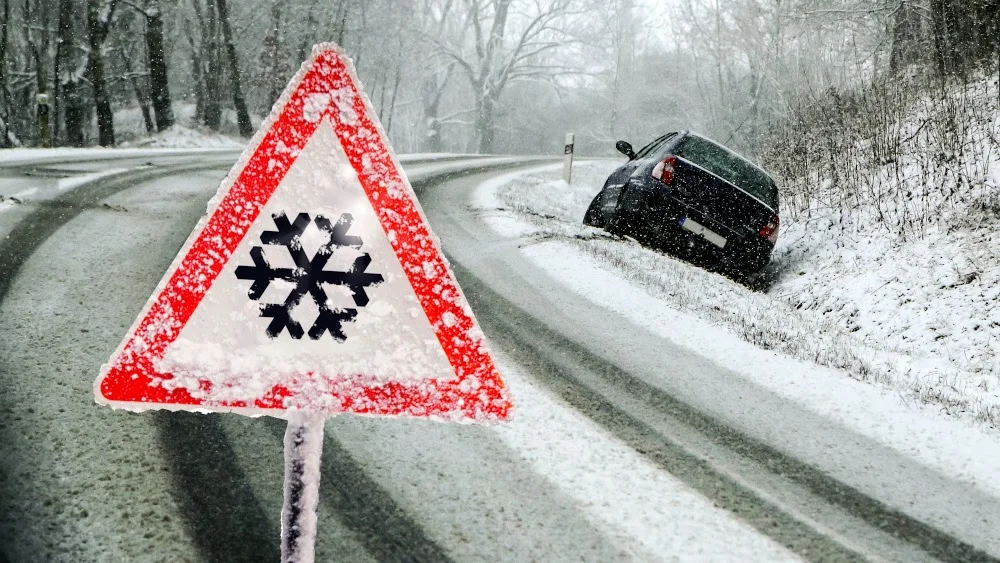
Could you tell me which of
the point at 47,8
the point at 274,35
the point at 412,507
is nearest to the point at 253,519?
the point at 412,507

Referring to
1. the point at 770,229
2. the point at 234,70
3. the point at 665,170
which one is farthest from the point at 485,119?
the point at 770,229

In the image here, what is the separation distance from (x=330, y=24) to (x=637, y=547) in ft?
96.2

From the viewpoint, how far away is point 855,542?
6.58 ft

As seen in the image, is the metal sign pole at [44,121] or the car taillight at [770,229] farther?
the metal sign pole at [44,121]

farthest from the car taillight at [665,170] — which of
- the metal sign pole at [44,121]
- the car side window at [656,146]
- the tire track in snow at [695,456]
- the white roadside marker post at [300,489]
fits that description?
the metal sign pole at [44,121]

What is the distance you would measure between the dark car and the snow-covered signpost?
5.50m

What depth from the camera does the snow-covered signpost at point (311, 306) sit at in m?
1.45

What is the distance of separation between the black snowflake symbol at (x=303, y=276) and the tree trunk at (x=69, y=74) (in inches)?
808

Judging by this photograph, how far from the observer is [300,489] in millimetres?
1415

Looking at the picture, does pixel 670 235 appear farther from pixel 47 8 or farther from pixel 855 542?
pixel 47 8

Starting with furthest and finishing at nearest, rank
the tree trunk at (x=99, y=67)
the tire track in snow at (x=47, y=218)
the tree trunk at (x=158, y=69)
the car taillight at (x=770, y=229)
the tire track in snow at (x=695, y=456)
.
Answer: the tree trunk at (x=158, y=69)
the tree trunk at (x=99, y=67)
the car taillight at (x=770, y=229)
the tire track in snow at (x=47, y=218)
the tire track in snow at (x=695, y=456)

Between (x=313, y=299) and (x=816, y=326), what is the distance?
567cm

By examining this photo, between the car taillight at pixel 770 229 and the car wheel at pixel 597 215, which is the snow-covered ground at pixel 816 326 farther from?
the car taillight at pixel 770 229

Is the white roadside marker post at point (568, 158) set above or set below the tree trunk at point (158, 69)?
below
